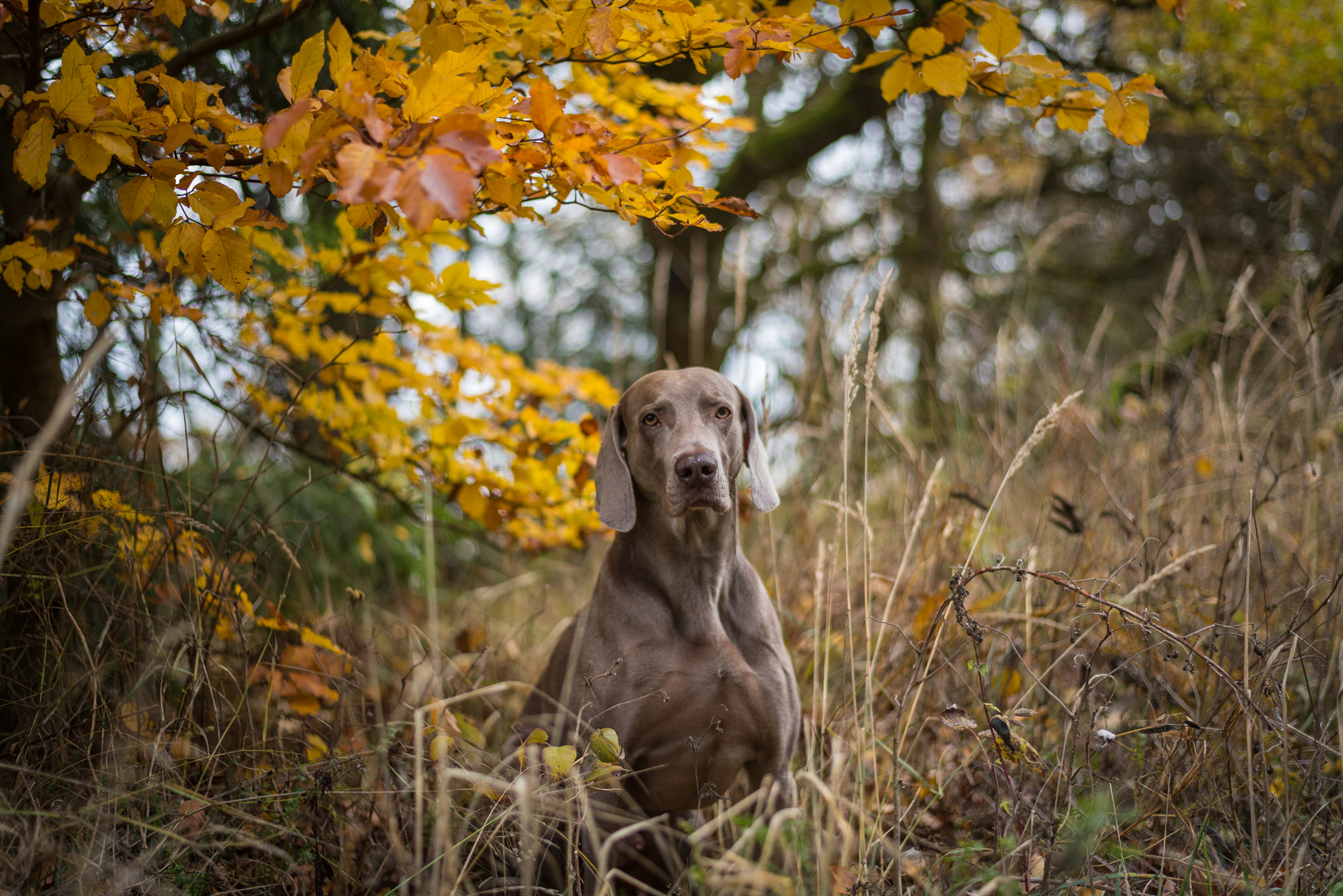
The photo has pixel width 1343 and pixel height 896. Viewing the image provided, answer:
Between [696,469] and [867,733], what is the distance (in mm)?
851

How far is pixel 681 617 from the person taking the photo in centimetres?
258

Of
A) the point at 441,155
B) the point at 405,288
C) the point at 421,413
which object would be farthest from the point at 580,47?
the point at 421,413

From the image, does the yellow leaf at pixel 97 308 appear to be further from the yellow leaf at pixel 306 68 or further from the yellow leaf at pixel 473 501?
the yellow leaf at pixel 473 501

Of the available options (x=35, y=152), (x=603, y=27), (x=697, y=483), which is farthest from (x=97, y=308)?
(x=697, y=483)

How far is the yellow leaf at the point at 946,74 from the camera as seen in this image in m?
2.11

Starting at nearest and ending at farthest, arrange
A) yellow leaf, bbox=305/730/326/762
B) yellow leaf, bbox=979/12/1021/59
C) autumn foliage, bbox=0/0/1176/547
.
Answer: autumn foliage, bbox=0/0/1176/547 < yellow leaf, bbox=979/12/1021/59 < yellow leaf, bbox=305/730/326/762

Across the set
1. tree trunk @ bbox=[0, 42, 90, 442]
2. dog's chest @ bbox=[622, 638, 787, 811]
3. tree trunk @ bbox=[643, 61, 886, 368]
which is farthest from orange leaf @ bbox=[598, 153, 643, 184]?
tree trunk @ bbox=[643, 61, 886, 368]

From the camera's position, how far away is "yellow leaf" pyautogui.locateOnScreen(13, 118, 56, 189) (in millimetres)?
1729

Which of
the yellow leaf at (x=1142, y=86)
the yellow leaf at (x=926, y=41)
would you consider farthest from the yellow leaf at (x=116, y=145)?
the yellow leaf at (x=1142, y=86)

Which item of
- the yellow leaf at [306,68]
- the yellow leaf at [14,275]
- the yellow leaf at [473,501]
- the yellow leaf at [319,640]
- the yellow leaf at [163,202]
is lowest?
the yellow leaf at [319,640]

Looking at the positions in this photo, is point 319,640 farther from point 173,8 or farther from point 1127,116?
point 1127,116

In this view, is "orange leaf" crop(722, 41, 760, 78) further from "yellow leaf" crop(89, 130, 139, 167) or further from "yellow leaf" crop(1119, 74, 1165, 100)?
"yellow leaf" crop(89, 130, 139, 167)

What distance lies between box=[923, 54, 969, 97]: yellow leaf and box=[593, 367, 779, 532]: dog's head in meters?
1.01

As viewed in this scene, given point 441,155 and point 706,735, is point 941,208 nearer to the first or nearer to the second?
point 706,735
